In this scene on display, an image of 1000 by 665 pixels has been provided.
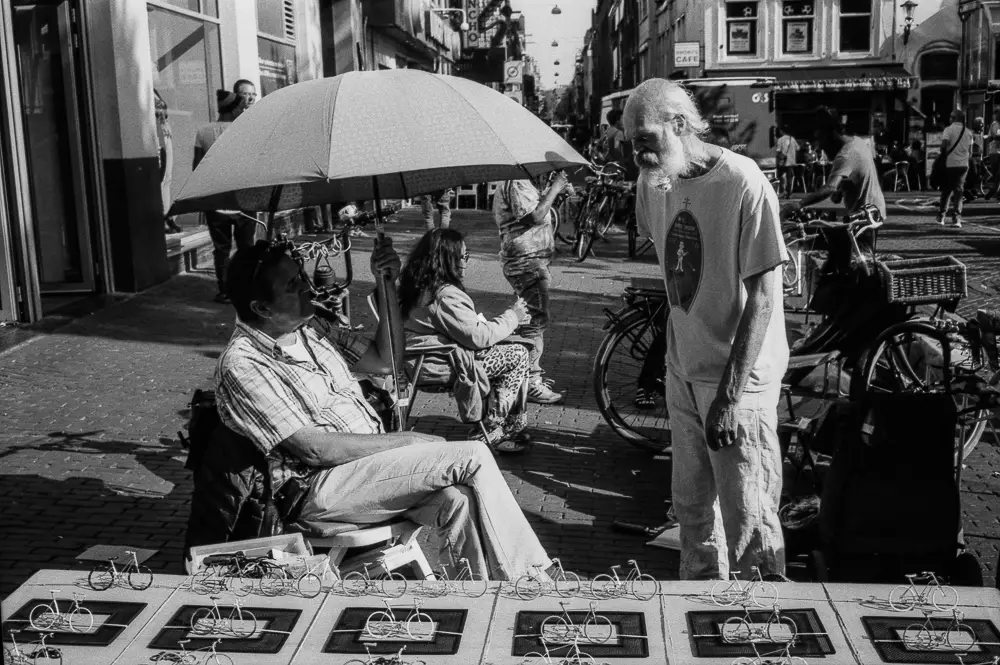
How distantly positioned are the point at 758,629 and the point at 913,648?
0.29 m

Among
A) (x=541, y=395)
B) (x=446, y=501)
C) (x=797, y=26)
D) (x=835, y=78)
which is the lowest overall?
(x=541, y=395)

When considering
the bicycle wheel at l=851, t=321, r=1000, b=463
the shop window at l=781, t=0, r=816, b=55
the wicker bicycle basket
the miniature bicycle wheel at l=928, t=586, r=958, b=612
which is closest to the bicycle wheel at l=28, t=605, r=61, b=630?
the miniature bicycle wheel at l=928, t=586, r=958, b=612

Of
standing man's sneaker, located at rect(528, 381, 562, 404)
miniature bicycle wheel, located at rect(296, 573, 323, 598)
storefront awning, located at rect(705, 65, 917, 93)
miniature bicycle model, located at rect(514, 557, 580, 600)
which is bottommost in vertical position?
standing man's sneaker, located at rect(528, 381, 562, 404)

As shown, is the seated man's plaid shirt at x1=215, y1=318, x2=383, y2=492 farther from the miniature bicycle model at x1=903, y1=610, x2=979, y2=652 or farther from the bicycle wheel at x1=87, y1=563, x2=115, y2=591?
the miniature bicycle model at x1=903, y1=610, x2=979, y2=652

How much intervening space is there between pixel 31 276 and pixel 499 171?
240 inches

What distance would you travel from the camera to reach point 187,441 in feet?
12.9

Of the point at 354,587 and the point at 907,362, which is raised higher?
the point at 354,587

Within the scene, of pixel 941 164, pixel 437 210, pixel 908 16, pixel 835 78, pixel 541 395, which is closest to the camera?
pixel 541 395

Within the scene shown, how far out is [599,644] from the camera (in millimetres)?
2188

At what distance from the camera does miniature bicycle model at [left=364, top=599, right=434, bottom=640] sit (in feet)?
7.36

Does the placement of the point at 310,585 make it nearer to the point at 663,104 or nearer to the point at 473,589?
the point at 473,589

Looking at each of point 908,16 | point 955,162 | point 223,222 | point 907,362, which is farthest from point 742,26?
point 907,362

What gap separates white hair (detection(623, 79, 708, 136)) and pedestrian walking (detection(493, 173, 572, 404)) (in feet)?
13.9

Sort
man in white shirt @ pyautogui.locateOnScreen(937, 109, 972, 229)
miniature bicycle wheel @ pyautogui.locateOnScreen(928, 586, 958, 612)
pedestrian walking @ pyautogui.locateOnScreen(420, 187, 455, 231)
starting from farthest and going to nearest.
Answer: man in white shirt @ pyautogui.locateOnScreen(937, 109, 972, 229) < pedestrian walking @ pyautogui.locateOnScreen(420, 187, 455, 231) < miniature bicycle wheel @ pyautogui.locateOnScreen(928, 586, 958, 612)
